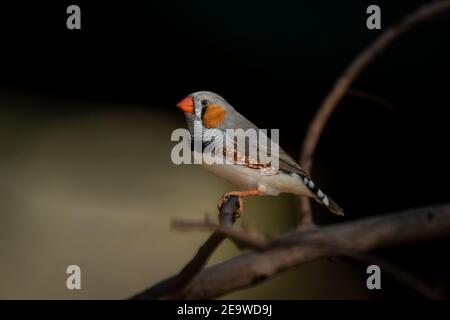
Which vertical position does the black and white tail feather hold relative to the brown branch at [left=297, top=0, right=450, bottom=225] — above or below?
below

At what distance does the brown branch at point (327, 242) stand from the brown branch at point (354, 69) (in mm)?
120

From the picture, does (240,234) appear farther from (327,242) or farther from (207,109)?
(207,109)

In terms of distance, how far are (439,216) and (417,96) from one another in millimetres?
846

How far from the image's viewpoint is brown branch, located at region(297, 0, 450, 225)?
122 cm

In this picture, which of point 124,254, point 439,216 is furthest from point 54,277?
point 439,216

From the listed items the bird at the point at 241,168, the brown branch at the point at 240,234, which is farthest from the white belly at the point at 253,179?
the brown branch at the point at 240,234

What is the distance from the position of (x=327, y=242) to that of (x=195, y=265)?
0.22m

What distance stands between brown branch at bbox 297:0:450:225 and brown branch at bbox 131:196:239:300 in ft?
0.50

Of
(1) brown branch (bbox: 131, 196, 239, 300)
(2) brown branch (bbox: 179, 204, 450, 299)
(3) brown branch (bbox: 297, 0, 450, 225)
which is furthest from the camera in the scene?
(3) brown branch (bbox: 297, 0, 450, 225)

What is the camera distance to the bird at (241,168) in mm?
1270

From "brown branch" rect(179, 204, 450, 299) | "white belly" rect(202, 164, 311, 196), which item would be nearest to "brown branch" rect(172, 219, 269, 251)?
"brown branch" rect(179, 204, 450, 299)

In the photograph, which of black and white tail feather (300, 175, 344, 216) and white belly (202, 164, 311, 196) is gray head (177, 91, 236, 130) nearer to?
white belly (202, 164, 311, 196)

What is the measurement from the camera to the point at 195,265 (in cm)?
99

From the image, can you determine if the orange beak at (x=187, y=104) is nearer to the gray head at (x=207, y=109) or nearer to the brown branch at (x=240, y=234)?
the gray head at (x=207, y=109)
